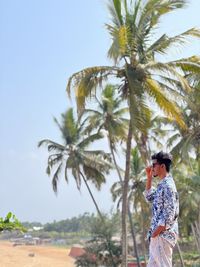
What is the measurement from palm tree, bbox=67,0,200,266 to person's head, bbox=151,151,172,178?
27.4 feet

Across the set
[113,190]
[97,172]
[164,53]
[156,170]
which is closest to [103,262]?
[113,190]

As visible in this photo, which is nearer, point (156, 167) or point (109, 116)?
point (156, 167)

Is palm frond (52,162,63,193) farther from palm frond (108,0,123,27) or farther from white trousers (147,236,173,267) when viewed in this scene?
white trousers (147,236,173,267)

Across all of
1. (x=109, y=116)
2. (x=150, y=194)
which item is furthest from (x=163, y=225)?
(x=109, y=116)

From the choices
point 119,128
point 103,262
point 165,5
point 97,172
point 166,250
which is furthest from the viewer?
point 103,262

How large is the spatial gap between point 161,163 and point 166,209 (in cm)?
46

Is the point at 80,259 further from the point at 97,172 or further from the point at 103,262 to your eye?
the point at 97,172

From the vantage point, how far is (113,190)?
30578mm

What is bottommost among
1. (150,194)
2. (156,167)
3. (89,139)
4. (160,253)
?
(160,253)

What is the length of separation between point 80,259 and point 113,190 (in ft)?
15.2

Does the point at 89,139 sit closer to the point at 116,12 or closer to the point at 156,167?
the point at 116,12

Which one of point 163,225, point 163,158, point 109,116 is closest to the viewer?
point 163,225

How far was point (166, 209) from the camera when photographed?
4.54 m

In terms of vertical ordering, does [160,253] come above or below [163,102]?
below
